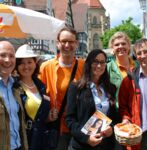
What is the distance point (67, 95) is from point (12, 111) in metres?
0.87

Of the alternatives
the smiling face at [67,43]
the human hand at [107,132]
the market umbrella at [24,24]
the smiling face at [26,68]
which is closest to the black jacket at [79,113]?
the human hand at [107,132]

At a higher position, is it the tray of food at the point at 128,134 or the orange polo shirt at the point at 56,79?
the orange polo shirt at the point at 56,79

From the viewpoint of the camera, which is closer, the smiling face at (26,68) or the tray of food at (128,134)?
the tray of food at (128,134)

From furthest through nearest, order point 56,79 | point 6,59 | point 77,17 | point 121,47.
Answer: point 77,17, point 121,47, point 56,79, point 6,59

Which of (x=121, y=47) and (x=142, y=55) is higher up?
(x=121, y=47)

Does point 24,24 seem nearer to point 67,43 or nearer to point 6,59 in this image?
point 67,43

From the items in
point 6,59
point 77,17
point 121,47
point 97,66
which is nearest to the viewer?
point 6,59

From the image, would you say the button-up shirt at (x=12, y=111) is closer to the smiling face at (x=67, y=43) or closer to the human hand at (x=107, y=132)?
the human hand at (x=107, y=132)

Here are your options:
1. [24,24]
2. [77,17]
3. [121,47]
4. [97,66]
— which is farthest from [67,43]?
[77,17]

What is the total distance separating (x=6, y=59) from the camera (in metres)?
3.95

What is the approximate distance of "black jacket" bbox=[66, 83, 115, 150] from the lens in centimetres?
430

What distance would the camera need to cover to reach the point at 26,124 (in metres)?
4.22

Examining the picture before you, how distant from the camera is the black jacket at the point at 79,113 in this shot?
14.1ft

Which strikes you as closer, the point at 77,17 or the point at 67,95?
the point at 67,95
